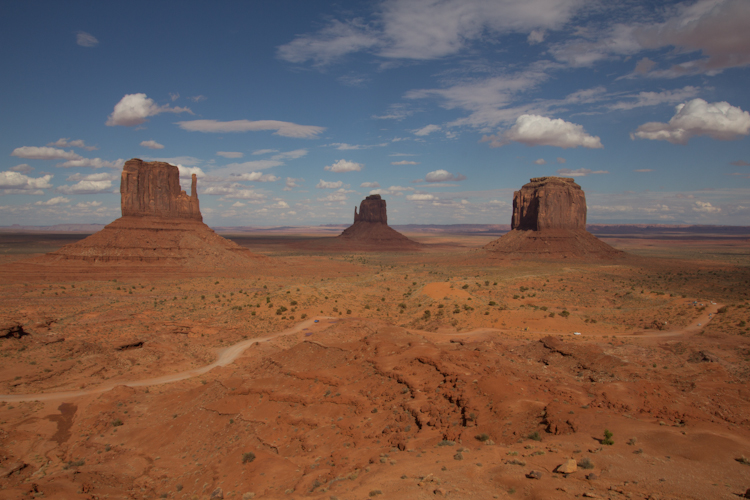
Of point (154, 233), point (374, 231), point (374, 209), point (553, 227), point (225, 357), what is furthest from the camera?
point (374, 209)

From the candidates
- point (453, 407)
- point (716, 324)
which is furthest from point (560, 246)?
point (453, 407)

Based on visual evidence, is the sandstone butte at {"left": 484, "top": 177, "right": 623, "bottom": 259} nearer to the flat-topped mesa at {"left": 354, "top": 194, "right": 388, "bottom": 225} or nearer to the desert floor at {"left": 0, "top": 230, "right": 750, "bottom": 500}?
the desert floor at {"left": 0, "top": 230, "right": 750, "bottom": 500}

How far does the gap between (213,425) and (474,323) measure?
67.3ft

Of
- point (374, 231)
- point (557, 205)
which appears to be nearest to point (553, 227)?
point (557, 205)

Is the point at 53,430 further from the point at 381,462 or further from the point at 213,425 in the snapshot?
the point at 381,462

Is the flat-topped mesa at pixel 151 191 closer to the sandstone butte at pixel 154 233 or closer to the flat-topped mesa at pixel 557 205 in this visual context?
the sandstone butte at pixel 154 233

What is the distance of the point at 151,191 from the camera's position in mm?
69625

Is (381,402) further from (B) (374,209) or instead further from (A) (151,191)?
(B) (374,209)

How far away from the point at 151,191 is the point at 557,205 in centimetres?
8498

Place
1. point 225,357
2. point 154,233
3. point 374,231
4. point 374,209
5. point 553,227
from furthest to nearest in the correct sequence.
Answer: point 374,209, point 374,231, point 553,227, point 154,233, point 225,357

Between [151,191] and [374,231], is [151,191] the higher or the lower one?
the higher one

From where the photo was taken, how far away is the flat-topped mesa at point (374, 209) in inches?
6147

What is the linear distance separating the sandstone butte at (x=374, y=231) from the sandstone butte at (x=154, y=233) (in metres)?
76.5

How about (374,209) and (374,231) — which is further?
(374,209)
